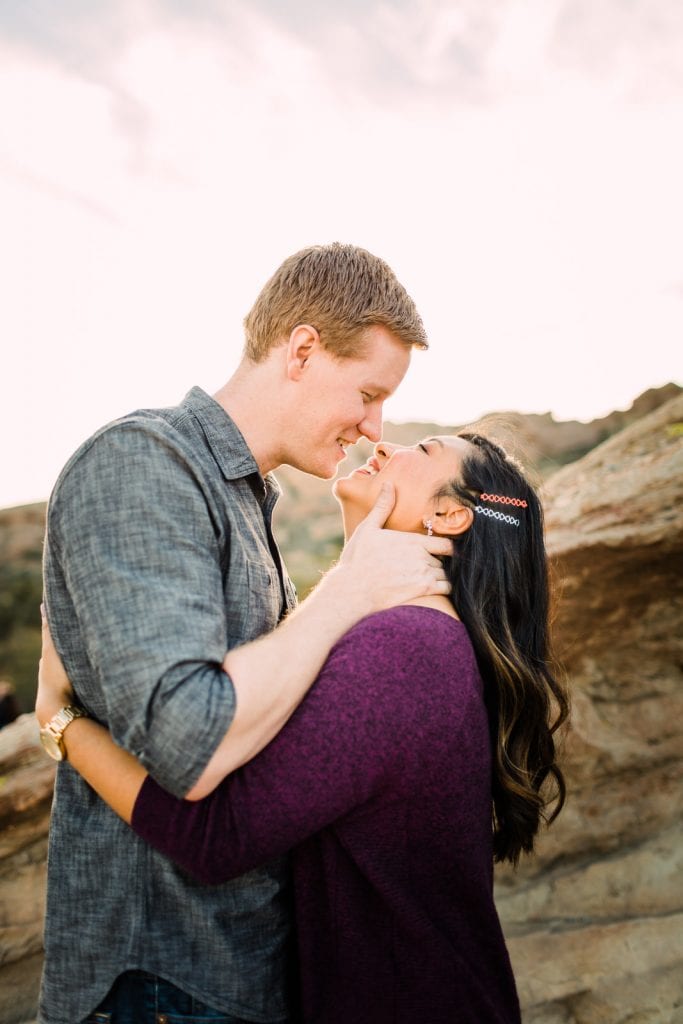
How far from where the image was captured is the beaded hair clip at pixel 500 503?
2400mm

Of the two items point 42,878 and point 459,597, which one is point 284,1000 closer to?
point 459,597

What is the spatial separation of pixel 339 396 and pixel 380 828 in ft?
4.38

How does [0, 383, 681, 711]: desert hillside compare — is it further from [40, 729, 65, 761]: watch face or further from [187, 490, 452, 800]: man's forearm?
[40, 729, 65, 761]: watch face

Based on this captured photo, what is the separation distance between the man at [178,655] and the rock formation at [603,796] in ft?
6.36

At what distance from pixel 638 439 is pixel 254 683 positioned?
4099mm

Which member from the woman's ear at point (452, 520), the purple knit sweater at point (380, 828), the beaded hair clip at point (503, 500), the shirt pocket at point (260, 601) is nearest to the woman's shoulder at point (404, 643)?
the purple knit sweater at point (380, 828)

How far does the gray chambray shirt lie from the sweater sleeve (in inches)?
5.3

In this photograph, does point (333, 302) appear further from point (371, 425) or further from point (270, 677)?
point (270, 677)

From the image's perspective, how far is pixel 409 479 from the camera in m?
2.52

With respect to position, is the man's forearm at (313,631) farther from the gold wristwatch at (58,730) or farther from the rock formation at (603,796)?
the rock formation at (603,796)

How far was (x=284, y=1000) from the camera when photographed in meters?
1.85

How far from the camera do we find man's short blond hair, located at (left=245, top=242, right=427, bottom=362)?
91.8 inches

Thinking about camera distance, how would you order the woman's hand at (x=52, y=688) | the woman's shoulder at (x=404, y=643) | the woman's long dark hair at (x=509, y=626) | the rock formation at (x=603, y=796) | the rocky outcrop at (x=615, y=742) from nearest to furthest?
the woman's shoulder at (x=404, y=643) → the woman's hand at (x=52, y=688) → the woman's long dark hair at (x=509, y=626) → the rock formation at (x=603, y=796) → the rocky outcrop at (x=615, y=742)

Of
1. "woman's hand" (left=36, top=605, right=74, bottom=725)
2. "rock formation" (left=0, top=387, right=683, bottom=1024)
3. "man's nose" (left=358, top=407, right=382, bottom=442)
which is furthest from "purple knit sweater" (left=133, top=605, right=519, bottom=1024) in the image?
"rock formation" (left=0, top=387, right=683, bottom=1024)
